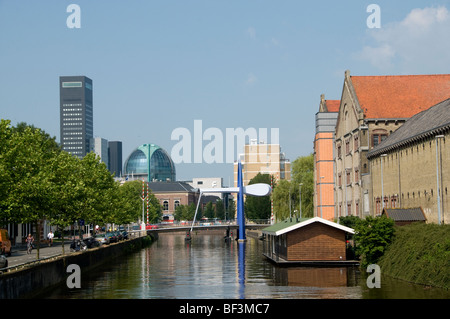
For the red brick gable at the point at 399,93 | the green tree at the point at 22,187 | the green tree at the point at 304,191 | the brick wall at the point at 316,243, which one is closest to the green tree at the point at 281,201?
the green tree at the point at 304,191

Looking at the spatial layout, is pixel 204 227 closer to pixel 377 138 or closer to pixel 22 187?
pixel 377 138

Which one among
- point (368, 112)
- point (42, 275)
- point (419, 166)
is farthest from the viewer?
point (368, 112)

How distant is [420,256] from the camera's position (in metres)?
45.6

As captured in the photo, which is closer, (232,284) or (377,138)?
(232,284)

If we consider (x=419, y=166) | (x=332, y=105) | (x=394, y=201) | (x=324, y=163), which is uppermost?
(x=332, y=105)

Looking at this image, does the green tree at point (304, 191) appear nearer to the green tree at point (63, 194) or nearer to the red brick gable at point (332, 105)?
the red brick gable at point (332, 105)

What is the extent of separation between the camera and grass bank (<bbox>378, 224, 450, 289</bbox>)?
41812 mm

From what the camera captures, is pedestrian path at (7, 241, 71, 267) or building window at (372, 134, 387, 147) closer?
pedestrian path at (7, 241, 71, 267)

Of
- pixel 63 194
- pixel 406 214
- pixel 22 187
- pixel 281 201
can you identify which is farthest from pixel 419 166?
pixel 281 201

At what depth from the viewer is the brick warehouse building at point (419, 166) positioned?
61.1 meters

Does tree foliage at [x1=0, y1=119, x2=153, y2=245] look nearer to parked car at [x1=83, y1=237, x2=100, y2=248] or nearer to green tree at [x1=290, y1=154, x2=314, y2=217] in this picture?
parked car at [x1=83, y1=237, x2=100, y2=248]

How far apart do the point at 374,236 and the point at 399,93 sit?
45571 millimetres

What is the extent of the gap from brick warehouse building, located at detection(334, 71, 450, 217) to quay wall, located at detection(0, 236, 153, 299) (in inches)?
1443

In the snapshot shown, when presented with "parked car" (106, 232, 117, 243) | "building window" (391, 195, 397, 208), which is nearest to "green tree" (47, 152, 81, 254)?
"parked car" (106, 232, 117, 243)
